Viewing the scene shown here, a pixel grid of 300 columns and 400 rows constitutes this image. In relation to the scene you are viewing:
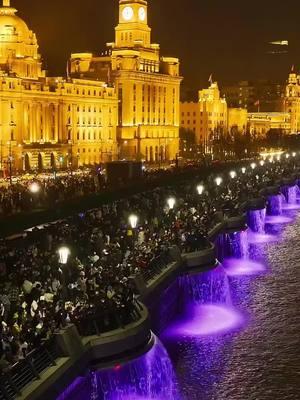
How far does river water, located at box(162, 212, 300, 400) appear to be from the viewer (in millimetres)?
21969

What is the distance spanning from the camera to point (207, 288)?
1211 inches

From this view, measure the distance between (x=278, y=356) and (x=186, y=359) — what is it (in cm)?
310

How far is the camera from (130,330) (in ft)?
64.0

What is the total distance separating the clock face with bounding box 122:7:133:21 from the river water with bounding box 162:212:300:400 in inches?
3705

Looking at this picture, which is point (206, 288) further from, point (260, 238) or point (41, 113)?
point (41, 113)

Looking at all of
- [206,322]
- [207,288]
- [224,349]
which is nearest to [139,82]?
[207,288]

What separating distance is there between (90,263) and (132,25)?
334ft

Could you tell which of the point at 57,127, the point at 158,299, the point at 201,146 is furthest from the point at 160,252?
the point at 201,146

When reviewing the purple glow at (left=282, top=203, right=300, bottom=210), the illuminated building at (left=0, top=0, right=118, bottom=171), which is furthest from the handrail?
the illuminated building at (left=0, top=0, right=118, bottom=171)

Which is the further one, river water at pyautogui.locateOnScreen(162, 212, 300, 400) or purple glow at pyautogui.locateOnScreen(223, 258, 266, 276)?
purple glow at pyautogui.locateOnScreen(223, 258, 266, 276)

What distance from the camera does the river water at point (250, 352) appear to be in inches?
865

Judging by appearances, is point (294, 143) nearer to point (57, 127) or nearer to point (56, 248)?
point (57, 127)

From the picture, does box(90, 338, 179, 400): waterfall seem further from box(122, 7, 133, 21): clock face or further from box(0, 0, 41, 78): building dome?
box(122, 7, 133, 21): clock face

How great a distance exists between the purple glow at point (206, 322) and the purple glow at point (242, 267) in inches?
255
